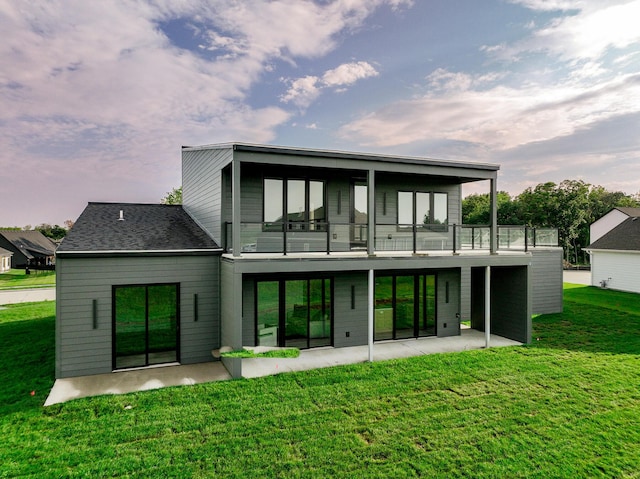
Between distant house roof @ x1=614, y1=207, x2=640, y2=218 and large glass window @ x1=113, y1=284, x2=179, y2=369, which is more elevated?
distant house roof @ x1=614, y1=207, x2=640, y2=218

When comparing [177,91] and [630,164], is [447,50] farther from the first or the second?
[630,164]

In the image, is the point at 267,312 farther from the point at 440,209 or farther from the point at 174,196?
the point at 174,196

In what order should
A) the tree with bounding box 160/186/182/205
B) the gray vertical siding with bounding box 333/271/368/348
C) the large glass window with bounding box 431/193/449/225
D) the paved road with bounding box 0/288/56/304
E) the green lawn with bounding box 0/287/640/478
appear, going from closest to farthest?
1. the green lawn with bounding box 0/287/640/478
2. the gray vertical siding with bounding box 333/271/368/348
3. the large glass window with bounding box 431/193/449/225
4. the paved road with bounding box 0/288/56/304
5. the tree with bounding box 160/186/182/205

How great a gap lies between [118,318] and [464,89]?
62.4ft

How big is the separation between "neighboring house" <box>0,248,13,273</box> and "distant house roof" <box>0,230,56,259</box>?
9.27 ft

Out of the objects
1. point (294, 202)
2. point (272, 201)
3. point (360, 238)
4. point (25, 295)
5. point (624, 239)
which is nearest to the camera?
point (272, 201)

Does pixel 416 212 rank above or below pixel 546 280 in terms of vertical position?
above

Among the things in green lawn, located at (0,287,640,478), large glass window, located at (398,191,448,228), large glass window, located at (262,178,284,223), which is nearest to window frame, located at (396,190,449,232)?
large glass window, located at (398,191,448,228)

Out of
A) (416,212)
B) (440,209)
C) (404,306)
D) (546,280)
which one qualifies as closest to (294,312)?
(404,306)

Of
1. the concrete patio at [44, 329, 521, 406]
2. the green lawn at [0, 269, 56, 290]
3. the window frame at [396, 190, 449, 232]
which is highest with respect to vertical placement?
the window frame at [396, 190, 449, 232]

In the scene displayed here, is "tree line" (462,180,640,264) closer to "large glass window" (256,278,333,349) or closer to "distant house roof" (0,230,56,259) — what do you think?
"large glass window" (256,278,333,349)

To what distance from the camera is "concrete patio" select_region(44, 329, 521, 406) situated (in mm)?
7367

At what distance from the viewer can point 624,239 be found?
21.7 metres

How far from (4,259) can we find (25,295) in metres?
27.8
